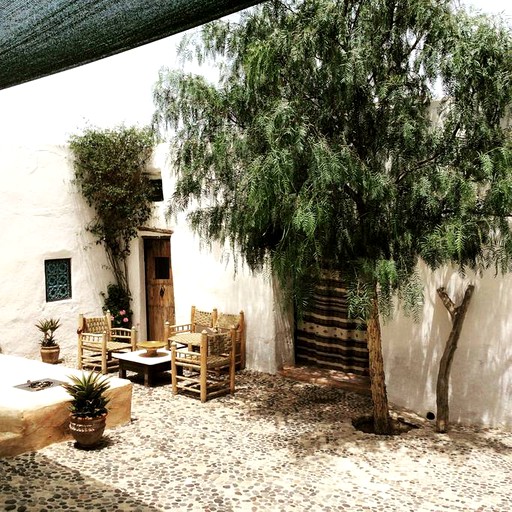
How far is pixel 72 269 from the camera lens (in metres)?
10.4

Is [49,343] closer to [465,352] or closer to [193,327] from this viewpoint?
[193,327]

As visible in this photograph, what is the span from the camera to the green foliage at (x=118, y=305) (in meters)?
10.8

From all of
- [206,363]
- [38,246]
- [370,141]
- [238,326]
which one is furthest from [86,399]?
[38,246]

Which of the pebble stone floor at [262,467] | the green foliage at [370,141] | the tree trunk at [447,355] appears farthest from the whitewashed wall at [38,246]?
the tree trunk at [447,355]

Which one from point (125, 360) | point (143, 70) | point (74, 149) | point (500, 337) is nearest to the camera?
point (500, 337)

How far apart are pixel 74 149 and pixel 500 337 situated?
7679 millimetres

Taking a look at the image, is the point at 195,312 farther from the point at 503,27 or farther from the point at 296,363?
the point at 503,27

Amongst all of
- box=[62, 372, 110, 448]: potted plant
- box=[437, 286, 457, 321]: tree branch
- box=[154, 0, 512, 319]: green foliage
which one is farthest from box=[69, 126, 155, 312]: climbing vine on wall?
box=[437, 286, 457, 321]: tree branch

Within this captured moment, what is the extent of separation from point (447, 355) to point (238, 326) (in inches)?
143

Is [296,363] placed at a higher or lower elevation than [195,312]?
lower

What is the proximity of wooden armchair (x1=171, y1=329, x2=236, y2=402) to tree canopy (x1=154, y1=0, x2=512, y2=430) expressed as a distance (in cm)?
239

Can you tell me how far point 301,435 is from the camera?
6.38 m

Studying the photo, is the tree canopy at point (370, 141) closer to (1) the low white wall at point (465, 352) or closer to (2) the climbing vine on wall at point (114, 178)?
(1) the low white wall at point (465, 352)

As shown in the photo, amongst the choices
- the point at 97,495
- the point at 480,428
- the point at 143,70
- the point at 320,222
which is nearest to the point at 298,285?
the point at 320,222
